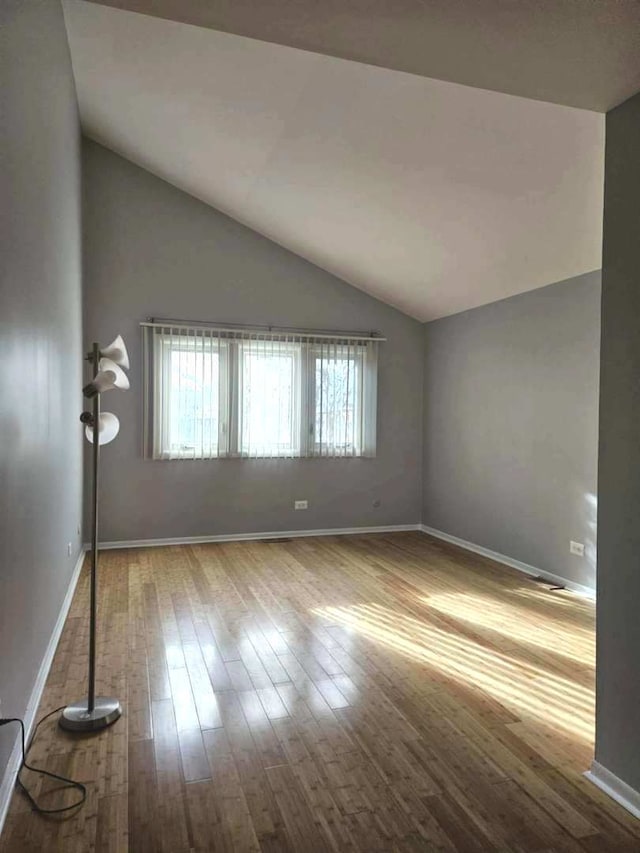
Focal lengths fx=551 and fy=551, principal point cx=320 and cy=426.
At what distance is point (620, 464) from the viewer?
1857 millimetres

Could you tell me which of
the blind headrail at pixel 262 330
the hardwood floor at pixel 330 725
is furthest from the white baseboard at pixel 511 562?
the blind headrail at pixel 262 330

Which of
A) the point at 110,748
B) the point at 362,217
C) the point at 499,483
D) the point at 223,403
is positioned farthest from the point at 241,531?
the point at 110,748

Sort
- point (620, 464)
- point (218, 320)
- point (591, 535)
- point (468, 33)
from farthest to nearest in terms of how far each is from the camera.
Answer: point (218, 320)
point (591, 535)
point (620, 464)
point (468, 33)

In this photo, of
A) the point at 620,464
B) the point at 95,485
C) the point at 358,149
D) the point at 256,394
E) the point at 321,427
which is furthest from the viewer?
the point at 321,427

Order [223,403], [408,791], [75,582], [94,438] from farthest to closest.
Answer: [223,403], [75,582], [94,438], [408,791]

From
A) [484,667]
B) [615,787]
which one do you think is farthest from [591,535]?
[615,787]

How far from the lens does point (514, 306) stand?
4.92 meters

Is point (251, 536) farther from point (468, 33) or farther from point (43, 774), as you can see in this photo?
point (468, 33)

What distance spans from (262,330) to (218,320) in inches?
18.4

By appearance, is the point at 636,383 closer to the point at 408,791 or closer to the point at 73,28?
the point at 408,791

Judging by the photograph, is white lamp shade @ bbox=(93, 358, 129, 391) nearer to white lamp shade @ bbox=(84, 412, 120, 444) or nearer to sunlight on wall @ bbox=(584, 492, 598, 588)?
white lamp shade @ bbox=(84, 412, 120, 444)

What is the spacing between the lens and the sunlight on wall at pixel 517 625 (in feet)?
10.3

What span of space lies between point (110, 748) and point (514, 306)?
443cm

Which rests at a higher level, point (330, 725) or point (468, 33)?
point (468, 33)
